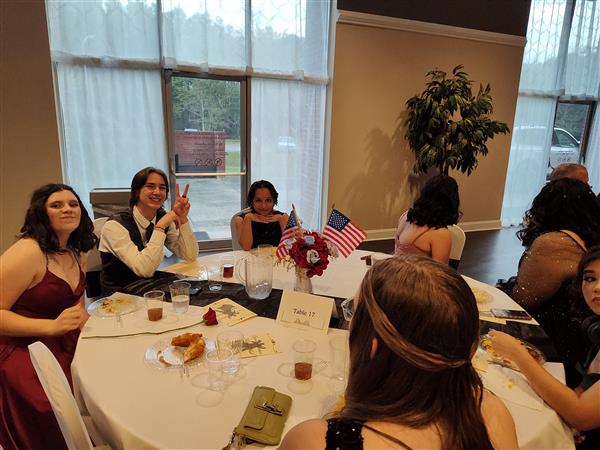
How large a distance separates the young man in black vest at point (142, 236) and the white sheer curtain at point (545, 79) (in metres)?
5.79

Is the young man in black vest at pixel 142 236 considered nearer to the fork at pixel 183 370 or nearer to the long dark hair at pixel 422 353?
the fork at pixel 183 370

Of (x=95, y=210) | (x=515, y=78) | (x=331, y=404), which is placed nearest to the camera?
(x=331, y=404)

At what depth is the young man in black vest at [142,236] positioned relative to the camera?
205 cm

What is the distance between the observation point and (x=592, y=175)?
23.1 ft

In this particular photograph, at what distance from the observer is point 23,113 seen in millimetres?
3609

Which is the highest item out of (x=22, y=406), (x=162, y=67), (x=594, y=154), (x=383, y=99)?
(x=162, y=67)

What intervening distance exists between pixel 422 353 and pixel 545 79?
23.1ft

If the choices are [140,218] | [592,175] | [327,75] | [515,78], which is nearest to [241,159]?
[327,75]

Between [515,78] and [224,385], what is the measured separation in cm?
635

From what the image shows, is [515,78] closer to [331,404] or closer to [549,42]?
[549,42]

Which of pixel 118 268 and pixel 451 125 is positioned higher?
pixel 451 125

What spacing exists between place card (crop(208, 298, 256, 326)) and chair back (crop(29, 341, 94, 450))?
0.64 m

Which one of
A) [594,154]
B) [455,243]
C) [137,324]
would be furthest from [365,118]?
[594,154]

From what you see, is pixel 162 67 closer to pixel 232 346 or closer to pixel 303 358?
pixel 232 346
